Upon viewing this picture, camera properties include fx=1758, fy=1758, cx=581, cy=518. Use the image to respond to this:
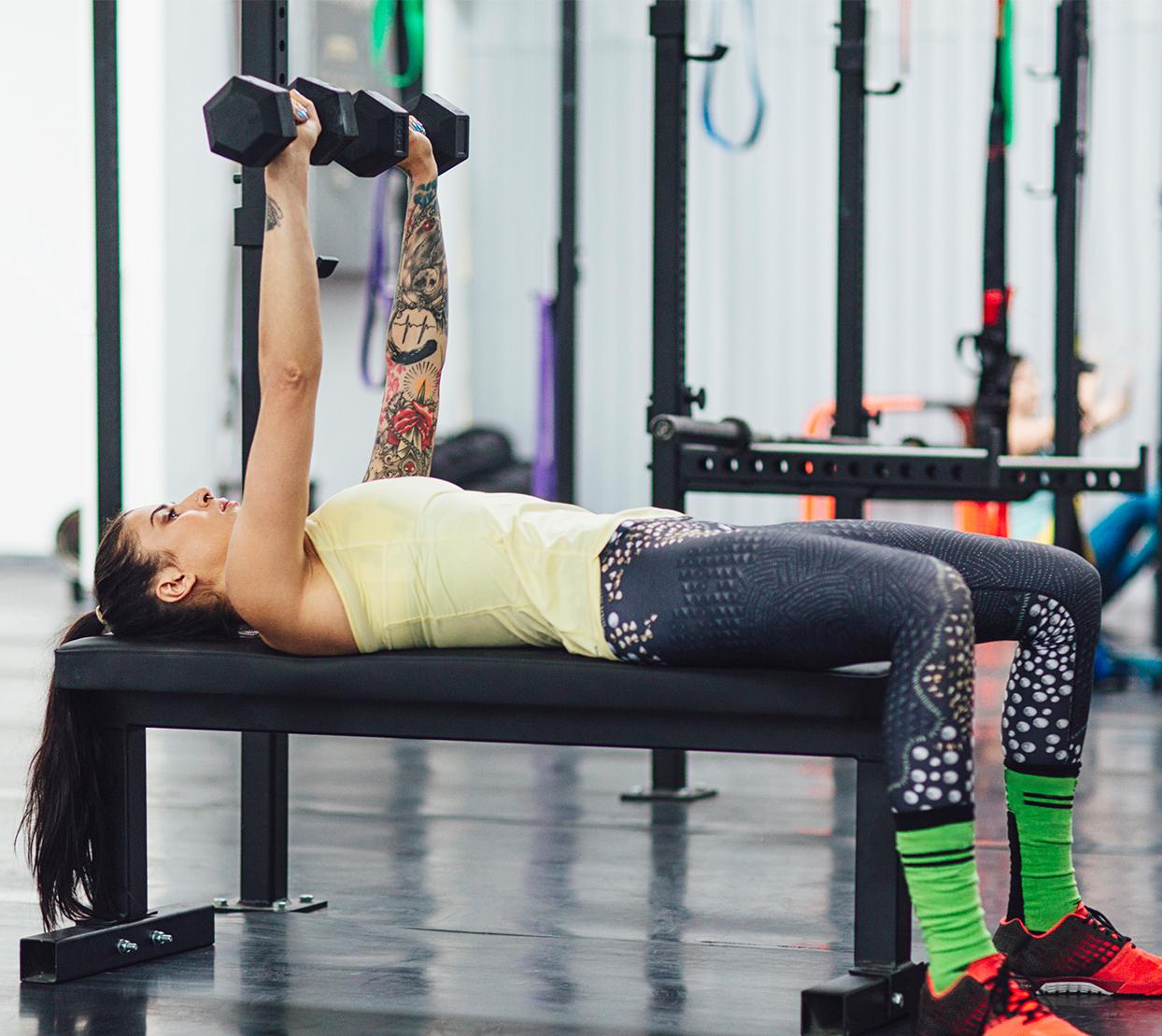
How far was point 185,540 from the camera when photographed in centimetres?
195

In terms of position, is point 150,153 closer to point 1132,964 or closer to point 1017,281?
point 1017,281

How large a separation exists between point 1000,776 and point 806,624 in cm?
178

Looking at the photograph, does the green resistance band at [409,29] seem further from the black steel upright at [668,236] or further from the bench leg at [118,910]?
the bench leg at [118,910]

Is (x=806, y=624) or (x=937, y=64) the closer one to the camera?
(x=806, y=624)

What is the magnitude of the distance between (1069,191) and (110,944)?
2574 mm

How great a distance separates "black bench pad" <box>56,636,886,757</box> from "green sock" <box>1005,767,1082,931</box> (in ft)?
0.75

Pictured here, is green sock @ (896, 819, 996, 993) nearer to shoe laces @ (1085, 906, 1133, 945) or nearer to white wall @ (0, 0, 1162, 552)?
shoe laces @ (1085, 906, 1133, 945)

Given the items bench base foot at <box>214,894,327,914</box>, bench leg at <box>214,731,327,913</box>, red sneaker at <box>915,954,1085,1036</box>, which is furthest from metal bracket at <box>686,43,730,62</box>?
red sneaker at <box>915,954,1085,1036</box>

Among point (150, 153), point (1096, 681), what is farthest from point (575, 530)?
point (150, 153)

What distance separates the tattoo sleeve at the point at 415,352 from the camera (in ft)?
7.09

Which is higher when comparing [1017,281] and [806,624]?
[1017,281]

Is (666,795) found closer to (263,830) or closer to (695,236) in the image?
(263,830)

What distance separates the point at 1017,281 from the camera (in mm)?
7422

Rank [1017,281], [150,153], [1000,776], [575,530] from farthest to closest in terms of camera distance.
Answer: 1. [1017,281]
2. [150,153]
3. [1000,776]
4. [575,530]
